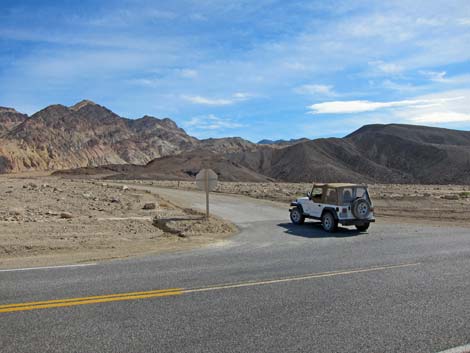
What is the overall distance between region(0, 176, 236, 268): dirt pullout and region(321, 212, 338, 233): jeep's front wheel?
11.2 ft

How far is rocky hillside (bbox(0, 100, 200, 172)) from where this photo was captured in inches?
4178

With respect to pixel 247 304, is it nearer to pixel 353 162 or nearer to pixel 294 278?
pixel 294 278

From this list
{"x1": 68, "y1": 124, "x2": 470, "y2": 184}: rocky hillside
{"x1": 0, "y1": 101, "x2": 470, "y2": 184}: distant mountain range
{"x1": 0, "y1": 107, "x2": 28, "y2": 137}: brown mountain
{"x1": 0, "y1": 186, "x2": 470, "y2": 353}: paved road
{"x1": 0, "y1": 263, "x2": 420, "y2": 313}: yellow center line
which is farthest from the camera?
{"x1": 0, "y1": 107, "x2": 28, "y2": 137}: brown mountain

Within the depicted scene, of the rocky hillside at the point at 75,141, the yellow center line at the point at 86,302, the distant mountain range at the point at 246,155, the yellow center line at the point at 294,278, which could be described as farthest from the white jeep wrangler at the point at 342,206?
the rocky hillside at the point at 75,141

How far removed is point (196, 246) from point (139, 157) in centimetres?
12071

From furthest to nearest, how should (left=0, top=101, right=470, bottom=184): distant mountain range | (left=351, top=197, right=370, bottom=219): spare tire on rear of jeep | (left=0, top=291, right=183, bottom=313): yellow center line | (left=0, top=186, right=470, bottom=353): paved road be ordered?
(left=0, top=101, right=470, bottom=184): distant mountain range
(left=351, top=197, right=370, bottom=219): spare tire on rear of jeep
(left=0, top=291, right=183, bottom=313): yellow center line
(left=0, top=186, right=470, bottom=353): paved road

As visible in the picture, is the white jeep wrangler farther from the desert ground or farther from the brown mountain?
the brown mountain

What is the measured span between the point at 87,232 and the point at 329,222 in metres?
8.42

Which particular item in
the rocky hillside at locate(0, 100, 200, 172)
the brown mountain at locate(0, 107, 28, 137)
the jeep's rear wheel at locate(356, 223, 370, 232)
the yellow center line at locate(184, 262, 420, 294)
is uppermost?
the brown mountain at locate(0, 107, 28, 137)

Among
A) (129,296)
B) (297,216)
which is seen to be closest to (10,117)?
(297,216)

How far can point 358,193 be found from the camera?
1647 centimetres

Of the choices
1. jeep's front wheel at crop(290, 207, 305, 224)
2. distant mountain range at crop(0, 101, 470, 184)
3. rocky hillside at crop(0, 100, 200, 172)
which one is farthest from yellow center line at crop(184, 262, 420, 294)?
rocky hillside at crop(0, 100, 200, 172)

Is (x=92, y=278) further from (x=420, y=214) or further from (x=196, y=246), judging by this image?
(x=420, y=214)

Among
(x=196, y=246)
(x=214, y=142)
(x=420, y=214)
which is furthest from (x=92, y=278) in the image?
(x=214, y=142)
